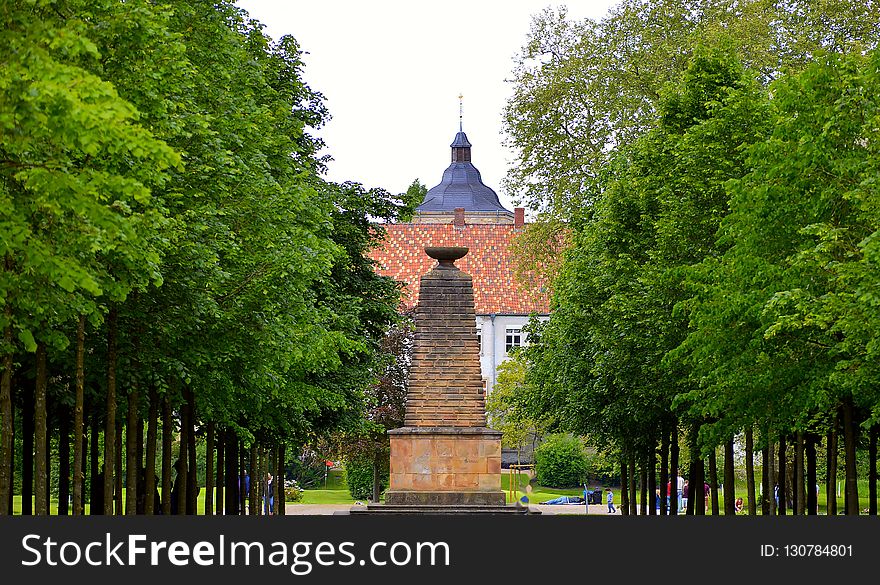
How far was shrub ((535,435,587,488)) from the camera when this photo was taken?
74.8 m

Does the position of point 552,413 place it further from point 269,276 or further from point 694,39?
point 269,276

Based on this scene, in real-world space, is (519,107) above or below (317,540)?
above

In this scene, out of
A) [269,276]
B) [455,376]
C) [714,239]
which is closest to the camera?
[269,276]

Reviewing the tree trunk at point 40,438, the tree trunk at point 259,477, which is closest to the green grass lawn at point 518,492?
the tree trunk at point 259,477

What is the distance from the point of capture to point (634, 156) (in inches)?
1455

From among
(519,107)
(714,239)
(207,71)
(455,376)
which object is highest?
(519,107)

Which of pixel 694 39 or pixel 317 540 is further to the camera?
pixel 694 39

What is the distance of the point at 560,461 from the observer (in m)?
74.9

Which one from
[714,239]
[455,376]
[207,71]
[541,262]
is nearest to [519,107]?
[541,262]

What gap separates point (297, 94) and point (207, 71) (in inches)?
474

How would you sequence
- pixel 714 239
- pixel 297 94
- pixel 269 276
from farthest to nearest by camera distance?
pixel 297 94 → pixel 714 239 → pixel 269 276

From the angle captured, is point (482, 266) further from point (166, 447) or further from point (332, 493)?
point (166, 447)

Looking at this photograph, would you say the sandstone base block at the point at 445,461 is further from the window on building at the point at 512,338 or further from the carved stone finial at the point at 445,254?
the window on building at the point at 512,338

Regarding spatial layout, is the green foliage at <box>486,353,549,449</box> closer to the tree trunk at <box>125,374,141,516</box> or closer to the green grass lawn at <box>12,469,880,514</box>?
the green grass lawn at <box>12,469,880,514</box>
